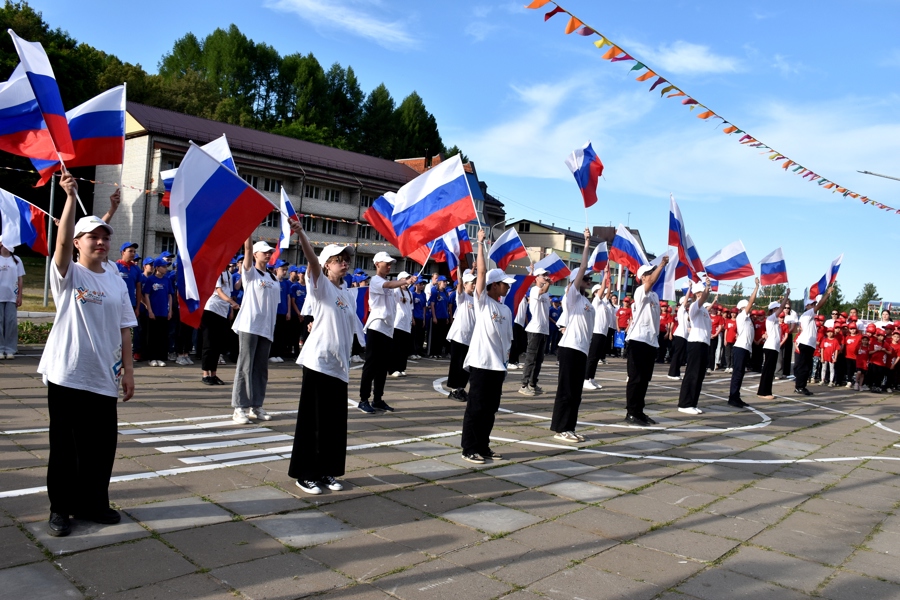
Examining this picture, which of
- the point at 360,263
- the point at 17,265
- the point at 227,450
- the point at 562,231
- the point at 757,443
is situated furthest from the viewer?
the point at 562,231

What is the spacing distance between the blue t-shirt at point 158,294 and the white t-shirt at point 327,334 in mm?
7781

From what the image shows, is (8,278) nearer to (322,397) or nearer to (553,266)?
(322,397)

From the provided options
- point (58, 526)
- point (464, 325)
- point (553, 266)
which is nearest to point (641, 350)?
point (464, 325)

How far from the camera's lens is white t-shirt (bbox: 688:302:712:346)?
466 inches

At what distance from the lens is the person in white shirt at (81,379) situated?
4.50m

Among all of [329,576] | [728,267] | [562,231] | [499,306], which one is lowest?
[329,576]

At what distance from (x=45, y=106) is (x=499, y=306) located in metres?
4.59

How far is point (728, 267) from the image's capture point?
13234 mm

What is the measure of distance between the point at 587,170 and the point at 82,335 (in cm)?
668

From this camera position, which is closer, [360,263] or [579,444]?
[579,444]

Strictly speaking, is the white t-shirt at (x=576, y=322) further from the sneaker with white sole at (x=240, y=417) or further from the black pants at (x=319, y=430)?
the sneaker with white sole at (x=240, y=417)

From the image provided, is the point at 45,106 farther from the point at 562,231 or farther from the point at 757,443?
the point at 562,231

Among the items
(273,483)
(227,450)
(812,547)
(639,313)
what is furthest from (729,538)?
(639,313)

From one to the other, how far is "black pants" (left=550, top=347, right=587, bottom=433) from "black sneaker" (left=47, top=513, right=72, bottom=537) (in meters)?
5.43
